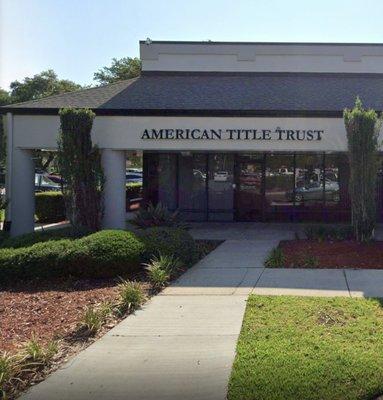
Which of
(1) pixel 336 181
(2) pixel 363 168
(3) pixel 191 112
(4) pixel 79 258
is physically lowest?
(4) pixel 79 258

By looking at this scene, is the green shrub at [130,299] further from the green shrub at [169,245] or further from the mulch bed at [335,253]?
the mulch bed at [335,253]

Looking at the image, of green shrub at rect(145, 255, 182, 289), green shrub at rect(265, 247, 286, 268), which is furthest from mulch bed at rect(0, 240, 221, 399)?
green shrub at rect(265, 247, 286, 268)

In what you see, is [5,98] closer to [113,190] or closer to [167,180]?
Answer: [167,180]

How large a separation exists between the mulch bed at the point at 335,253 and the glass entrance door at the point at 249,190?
6113 millimetres

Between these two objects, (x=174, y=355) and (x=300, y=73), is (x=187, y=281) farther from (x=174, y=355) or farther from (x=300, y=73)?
(x=300, y=73)

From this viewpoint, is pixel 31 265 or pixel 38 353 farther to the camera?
pixel 31 265

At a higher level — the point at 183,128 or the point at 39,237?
the point at 183,128

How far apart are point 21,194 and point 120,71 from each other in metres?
32.5

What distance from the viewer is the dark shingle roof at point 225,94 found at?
48.5 feet

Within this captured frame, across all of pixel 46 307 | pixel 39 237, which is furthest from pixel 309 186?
pixel 46 307

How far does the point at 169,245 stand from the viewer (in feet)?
33.8

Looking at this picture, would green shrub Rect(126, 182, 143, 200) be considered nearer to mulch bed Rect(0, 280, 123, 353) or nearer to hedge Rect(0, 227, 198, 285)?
hedge Rect(0, 227, 198, 285)

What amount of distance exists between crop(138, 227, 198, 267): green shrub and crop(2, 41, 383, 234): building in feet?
13.5

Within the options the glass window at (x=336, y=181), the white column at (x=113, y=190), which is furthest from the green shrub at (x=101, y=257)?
the glass window at (x=336, y=181)
